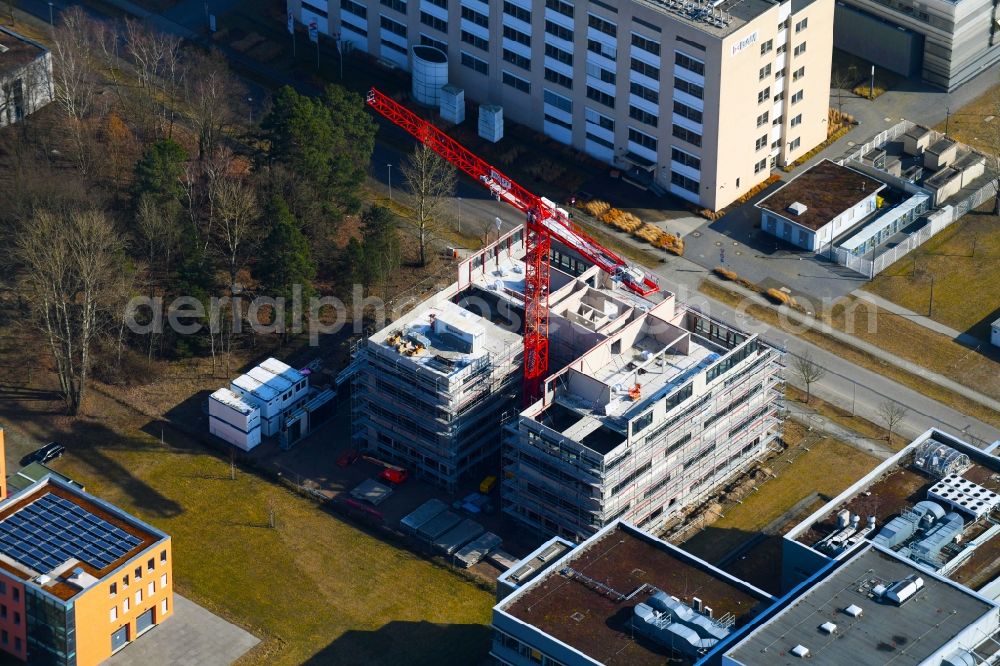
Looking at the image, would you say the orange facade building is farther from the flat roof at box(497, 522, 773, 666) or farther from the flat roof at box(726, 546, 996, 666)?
the flat roof at box(726, 546, 996, 666)

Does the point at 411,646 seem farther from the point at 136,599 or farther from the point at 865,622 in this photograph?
the point at 865,622

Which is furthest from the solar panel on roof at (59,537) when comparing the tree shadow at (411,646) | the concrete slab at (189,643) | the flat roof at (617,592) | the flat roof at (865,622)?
the flat roof at (865,622)

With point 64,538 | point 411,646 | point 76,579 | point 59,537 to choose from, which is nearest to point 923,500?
point 411,646

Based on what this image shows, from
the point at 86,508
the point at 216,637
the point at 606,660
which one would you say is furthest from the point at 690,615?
the point at 86,508

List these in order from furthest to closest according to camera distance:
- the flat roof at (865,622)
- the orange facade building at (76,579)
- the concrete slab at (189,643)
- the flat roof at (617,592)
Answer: the concrete slab at (189,643), the orange facade building at (76,579), the flat roof at (617,592), the flat roof at (865,622)

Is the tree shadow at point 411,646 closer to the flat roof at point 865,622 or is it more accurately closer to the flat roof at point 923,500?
the flat roof at point 923,500

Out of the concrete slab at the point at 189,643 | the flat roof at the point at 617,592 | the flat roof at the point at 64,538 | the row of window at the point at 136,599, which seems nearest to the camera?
the flat roof at the point at 617,592

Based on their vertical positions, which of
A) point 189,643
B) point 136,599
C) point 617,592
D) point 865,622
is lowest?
point 189,643
